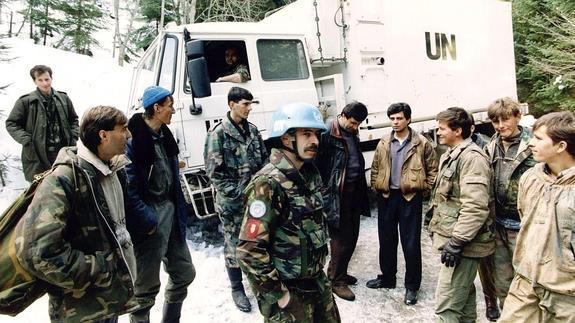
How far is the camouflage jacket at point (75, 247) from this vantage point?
1543 mm

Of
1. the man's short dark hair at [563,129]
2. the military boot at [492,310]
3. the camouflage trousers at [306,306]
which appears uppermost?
the man's short dark hair at [563,129]

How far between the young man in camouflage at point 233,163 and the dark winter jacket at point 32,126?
2.39 metres

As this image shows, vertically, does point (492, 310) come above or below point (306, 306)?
below

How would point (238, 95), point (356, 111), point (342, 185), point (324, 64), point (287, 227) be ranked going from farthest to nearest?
1. point (324, 64)
2. point (342, 185)
3. point (356, 111)
4. point (238, 95)
5. point (287, 227)

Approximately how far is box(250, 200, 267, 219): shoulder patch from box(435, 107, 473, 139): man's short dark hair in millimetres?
1628

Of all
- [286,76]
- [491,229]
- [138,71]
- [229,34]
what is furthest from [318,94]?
[491,229]

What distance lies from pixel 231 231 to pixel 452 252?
1814mm

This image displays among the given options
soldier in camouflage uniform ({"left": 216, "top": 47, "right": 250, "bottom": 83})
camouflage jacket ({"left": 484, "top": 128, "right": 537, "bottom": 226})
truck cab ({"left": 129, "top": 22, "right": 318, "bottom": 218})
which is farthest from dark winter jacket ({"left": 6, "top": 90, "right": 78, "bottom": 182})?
camouflage jacket ({"left": 484, "top": 128, "right": 537, "bottom": 226})

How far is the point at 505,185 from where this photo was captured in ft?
8.82

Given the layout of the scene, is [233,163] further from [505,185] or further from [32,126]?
[32,126]

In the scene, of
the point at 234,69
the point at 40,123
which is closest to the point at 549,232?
the point at 234,69

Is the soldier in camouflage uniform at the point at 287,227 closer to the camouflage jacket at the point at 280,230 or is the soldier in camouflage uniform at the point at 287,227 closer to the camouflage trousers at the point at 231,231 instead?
the camouflage jacket at the point at 280,230

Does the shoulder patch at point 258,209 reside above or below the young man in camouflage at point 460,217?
above

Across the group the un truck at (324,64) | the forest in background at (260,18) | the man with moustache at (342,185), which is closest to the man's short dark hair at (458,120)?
the man with moustache at (342,185)
